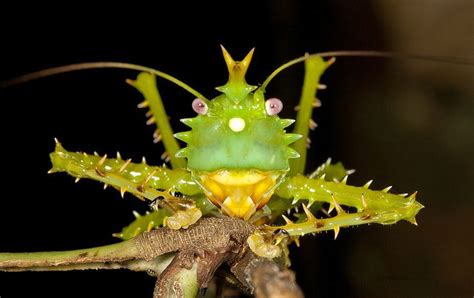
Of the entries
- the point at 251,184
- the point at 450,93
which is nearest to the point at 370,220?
the point at 251,184

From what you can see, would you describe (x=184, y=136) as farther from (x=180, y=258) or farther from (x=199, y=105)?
(x=180, y=258)

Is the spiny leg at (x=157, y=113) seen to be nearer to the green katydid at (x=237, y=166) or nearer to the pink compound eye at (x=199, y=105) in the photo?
the green katydid at (x=237, y=166)

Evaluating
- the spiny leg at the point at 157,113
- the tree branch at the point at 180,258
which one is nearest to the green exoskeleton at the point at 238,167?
the tree branch at the point at 180,258

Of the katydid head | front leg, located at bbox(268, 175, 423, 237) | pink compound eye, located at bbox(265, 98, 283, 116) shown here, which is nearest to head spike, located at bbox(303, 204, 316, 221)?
front leg, located at bbox(268, 175, 423, 237)

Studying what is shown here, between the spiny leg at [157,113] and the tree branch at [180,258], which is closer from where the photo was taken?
the tree branch at [180,258]

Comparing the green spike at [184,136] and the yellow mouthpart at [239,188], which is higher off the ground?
the green spike at [184,136]

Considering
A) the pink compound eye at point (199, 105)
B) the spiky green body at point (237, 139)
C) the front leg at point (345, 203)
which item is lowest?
the front leg at point (345, 203)

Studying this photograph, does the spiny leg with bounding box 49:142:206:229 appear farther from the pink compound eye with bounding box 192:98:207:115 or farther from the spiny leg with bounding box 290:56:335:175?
the spiny leg with bounding box 290:56:335:175
